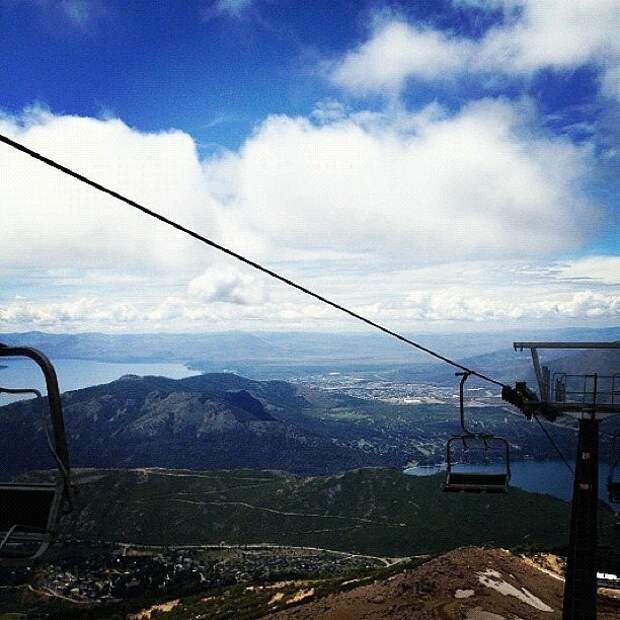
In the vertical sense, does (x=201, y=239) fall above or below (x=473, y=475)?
above

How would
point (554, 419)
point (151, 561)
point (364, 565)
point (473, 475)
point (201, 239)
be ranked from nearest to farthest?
point (201, 239) → point (473, 475) → point (554, 419) → point (364, 565) → point (151, 561)

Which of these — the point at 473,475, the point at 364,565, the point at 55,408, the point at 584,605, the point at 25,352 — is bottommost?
the point at 364,565

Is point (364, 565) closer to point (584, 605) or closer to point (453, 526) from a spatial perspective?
point (453, 526)

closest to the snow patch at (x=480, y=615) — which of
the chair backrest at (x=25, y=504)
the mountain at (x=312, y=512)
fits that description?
the chair backrest at (x=25, y=504)

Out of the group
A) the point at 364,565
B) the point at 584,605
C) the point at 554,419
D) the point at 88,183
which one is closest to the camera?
the point at 88,183

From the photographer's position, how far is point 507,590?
121 ft

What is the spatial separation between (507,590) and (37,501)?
128 feet

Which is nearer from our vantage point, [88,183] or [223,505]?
[88,183]

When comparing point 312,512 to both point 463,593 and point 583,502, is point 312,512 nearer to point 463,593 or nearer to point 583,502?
point 463,593

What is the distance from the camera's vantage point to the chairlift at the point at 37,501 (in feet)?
18.7

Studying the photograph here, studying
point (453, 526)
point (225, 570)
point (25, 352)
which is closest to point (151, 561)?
point (225, 570)

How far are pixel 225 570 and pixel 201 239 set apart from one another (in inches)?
4967

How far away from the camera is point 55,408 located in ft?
19.7

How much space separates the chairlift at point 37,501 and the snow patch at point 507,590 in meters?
36.5
